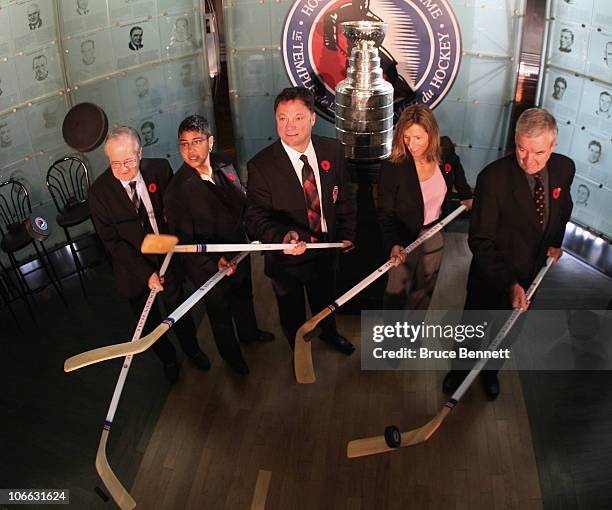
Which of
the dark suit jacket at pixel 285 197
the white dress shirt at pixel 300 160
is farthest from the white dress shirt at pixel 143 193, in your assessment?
the white dress shirt at pixel 300 160

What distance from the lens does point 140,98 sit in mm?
5414

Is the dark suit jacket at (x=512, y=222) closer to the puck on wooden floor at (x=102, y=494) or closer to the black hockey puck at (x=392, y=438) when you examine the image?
the black hockey puck at (x=392, y=438)

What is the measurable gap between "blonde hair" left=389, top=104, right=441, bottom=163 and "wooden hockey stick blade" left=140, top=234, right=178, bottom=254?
1.25 meters

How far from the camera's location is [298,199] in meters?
3.48

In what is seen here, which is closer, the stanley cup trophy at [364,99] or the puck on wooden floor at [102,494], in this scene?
the puck on wooden floor at [102,494]

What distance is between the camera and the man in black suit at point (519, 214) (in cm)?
312

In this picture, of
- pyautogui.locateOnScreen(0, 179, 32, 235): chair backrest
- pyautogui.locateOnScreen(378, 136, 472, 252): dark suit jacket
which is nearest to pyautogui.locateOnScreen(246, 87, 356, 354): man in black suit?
pyautogui.locateOnScreen(378, 136, 472, 252): dark suit jacket

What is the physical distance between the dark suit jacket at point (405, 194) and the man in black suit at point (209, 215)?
83 cm

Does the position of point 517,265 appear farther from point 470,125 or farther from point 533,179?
point 470,125

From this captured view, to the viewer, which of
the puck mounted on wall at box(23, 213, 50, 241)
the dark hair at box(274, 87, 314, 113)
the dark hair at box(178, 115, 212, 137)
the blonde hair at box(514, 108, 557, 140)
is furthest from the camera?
the puck mounted on wall at box(23, 213, 50, 241)

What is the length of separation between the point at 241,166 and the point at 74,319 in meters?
2.30

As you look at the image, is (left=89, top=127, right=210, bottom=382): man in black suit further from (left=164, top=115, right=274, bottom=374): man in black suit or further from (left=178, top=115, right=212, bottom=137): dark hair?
(left=178, top=115, right=212, bottom=137): dark hair

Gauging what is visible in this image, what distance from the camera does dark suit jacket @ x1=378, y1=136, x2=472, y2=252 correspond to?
3447mm

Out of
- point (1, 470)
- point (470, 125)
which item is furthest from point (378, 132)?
point (1, 470)
